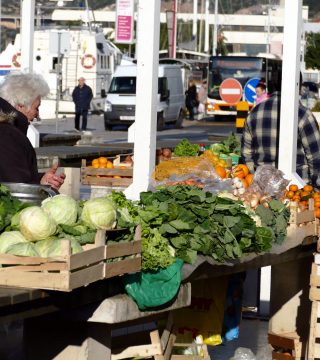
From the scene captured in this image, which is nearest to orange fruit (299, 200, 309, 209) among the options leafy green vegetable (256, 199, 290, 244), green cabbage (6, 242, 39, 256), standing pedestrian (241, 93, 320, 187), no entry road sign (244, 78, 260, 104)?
leafy green vegetable (256, 199, 290, 244)

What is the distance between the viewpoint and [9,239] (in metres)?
5.95

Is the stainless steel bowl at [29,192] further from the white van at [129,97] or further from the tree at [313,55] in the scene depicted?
the tree at [313,55]

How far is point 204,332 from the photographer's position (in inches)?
338

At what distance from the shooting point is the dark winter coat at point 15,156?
7.49 m

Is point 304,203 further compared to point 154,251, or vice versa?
point 304,203

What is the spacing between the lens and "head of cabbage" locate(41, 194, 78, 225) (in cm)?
629

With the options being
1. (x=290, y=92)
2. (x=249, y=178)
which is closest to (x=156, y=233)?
(x=249, y=178)

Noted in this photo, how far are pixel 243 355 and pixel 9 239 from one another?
12.0 ft

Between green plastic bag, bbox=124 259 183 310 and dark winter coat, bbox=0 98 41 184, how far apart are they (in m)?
1.23

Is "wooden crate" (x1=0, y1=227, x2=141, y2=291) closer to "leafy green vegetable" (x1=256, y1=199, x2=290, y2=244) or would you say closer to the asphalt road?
"leafy green vegetable" (x1=256, y1=199, x2=290, y2=244)

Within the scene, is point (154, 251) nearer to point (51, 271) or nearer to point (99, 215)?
point (99, 215)

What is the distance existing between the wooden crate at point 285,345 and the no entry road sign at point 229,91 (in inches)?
773

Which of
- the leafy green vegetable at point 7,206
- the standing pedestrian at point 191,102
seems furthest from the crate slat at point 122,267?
the standing pedestrian at point 191,102

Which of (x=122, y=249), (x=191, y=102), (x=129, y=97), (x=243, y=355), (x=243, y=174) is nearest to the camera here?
(x=122, y=249)
